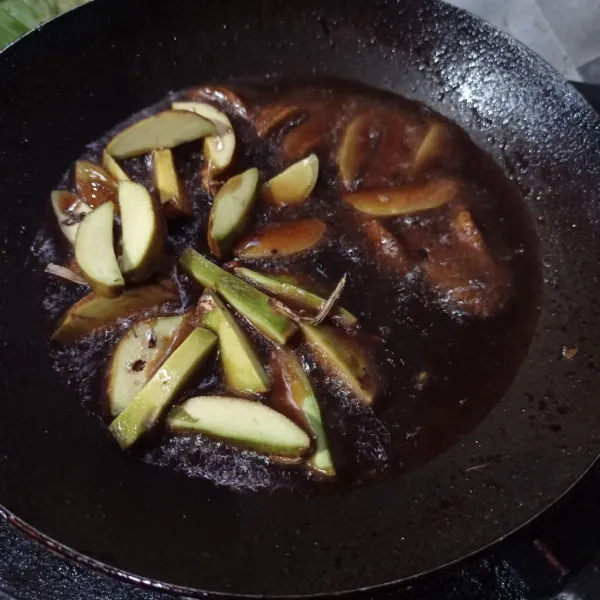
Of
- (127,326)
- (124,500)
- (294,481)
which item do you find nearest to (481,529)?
(294,481)

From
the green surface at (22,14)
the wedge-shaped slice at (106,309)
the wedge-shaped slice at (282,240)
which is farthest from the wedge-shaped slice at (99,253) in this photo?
the green surface at (22,14)

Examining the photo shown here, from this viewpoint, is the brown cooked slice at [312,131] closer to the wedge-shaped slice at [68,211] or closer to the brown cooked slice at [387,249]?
the brown cooked slice at [387,249]

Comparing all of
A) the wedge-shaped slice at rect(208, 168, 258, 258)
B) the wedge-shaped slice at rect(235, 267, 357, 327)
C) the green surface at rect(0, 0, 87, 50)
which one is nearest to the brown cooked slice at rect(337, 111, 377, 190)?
the wedge-shaped slice at rect(208, 168, 258, 258)

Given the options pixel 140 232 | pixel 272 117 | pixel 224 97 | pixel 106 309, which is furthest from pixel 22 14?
pixel 106 309

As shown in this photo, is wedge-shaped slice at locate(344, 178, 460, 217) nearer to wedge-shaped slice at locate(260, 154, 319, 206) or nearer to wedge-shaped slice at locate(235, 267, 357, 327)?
wedge-shaped slice at locate(260, 154, 319, 206)

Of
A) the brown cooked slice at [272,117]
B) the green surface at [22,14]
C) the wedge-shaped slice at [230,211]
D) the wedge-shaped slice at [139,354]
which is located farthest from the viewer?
the green surface at [22,14]

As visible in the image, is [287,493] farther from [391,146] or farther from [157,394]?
[391,146]

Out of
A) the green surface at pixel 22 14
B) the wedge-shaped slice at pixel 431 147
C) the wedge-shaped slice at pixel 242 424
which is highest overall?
the green surface at pixel 22 14

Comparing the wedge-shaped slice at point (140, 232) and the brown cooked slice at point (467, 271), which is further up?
the wedge-shaped slice at point (140, 232)
